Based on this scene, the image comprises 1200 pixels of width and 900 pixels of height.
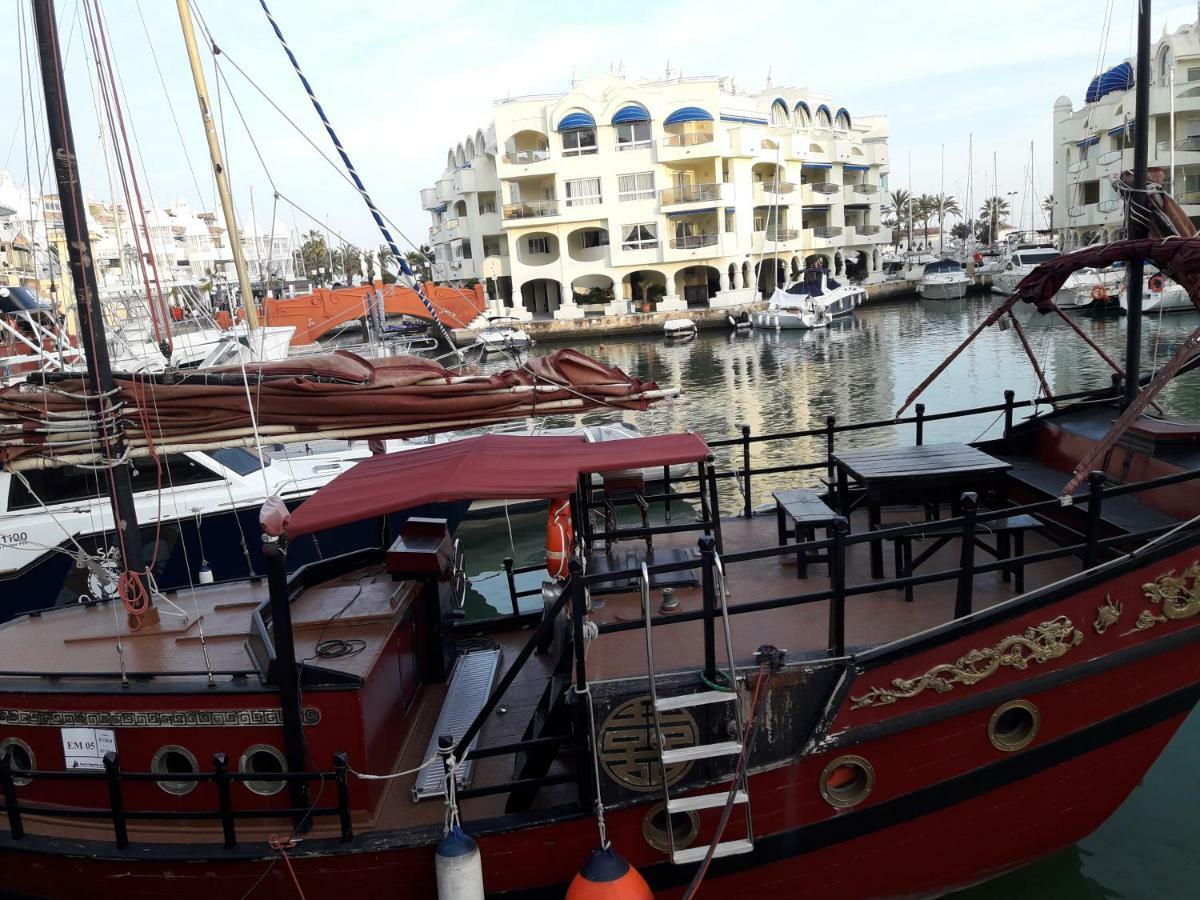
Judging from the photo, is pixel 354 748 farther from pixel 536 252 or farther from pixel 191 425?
pixel 536 252

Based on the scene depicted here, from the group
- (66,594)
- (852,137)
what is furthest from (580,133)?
(66,594)

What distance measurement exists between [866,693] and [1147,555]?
1709 millimetres

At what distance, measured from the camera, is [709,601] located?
436cm

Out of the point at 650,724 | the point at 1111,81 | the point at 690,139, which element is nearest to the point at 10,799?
the point at 650,724

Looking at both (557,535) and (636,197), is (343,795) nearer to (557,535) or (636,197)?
(557,535)

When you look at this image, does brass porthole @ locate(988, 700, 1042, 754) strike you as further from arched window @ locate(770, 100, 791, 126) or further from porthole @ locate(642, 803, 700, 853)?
arched window @ locate(770, 100, 791, 126)

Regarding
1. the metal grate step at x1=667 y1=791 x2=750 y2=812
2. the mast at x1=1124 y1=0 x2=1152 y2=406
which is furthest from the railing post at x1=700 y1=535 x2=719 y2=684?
the mast at x1=1124 y1=0 x2=1152 y2=406

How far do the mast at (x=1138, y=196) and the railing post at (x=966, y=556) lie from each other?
9.56 feet

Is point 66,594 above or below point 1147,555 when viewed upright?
below

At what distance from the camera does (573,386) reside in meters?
7.06

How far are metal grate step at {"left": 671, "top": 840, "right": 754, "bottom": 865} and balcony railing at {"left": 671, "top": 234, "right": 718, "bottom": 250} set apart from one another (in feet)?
161

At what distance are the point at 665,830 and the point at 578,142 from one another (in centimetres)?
4937

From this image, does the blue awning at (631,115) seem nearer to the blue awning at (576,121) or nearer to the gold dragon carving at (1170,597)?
the blue awning at (576,121)

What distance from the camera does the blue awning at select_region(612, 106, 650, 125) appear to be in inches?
1930
